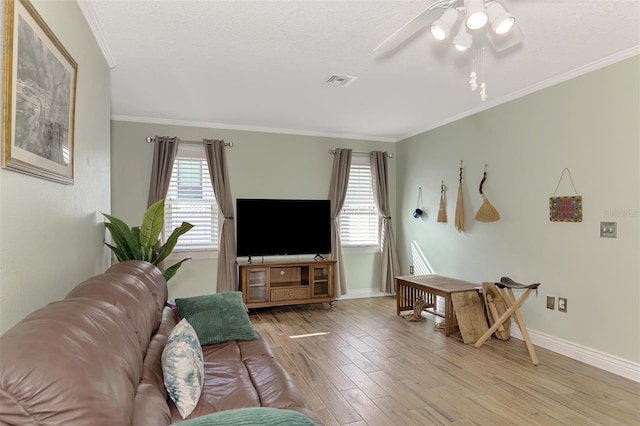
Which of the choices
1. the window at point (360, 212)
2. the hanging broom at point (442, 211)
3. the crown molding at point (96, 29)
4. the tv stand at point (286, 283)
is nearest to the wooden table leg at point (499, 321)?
the hanging broom at point (442, 211)

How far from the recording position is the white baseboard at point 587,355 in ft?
9.92

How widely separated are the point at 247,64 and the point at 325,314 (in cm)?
329

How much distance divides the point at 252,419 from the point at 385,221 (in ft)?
17.4

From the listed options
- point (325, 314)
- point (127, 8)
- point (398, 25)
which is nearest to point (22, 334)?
point (127, 8)

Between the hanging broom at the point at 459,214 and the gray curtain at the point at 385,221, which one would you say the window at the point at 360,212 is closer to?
the gray curtain at the point at 385,221

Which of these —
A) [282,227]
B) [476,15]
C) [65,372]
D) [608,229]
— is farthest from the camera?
[282,227]

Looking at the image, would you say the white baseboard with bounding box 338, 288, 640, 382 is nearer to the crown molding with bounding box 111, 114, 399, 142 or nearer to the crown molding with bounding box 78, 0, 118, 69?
the crown molding with bounding box 111, 114, 399, 142

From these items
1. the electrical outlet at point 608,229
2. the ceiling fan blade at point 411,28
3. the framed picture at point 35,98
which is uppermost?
the ceiling fan blade at point 411,28

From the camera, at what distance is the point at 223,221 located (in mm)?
5211

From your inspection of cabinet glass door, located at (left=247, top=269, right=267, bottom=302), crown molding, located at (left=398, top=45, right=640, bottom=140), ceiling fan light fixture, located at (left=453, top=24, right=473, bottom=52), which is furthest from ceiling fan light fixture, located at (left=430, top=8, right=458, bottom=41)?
cabinet glass door, located at (left=247, top=269, right=267, bottom=302)

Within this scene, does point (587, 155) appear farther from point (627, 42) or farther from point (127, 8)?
point (127, 8)

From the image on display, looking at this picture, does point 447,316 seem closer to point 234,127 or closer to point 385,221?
point 385,221

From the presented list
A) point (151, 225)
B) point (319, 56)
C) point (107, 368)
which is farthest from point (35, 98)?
point (319, 56)

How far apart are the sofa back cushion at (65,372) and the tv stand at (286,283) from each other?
3.80 metres
